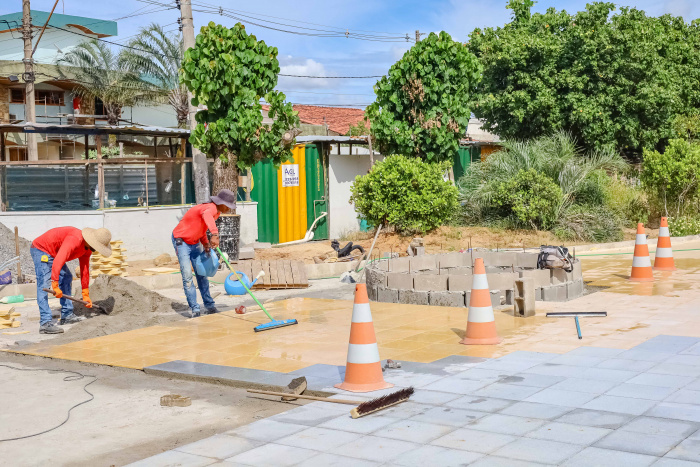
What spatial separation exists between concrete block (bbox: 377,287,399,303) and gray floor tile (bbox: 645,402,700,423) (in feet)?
18.4

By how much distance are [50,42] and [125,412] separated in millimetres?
43905

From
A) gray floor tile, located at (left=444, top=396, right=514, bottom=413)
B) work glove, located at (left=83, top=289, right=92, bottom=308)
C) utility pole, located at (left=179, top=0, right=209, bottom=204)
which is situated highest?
utility pole, located at (left=179, top=0, right=209, bottom=204)

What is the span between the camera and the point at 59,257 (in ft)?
31.4

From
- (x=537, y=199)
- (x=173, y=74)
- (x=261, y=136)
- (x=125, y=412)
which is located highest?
(x=173, y=74)

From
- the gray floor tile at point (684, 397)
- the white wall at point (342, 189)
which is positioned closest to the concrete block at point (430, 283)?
the gray floor tile at point (684, 397)

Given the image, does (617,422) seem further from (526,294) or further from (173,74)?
(173,74)

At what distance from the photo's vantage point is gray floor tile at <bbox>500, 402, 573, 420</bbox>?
17.6 feet

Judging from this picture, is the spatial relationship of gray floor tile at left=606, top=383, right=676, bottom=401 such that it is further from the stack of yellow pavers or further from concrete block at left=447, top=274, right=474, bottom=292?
the stack of yellow pavers

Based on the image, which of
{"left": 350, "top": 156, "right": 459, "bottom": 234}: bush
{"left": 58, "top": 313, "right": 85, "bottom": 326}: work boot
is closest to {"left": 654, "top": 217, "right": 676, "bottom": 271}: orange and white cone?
{"left": 350, "top": 156, "right": 459, "bottom": 234}: bush

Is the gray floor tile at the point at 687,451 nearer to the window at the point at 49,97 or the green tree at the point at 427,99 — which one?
the green tree at the point at 427,99

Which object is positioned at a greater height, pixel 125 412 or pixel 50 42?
pixel 50 42

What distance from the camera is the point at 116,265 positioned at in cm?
1393

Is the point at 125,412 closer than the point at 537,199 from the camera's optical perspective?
Yes

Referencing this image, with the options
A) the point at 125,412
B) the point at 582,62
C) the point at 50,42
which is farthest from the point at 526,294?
the point at 50,42
